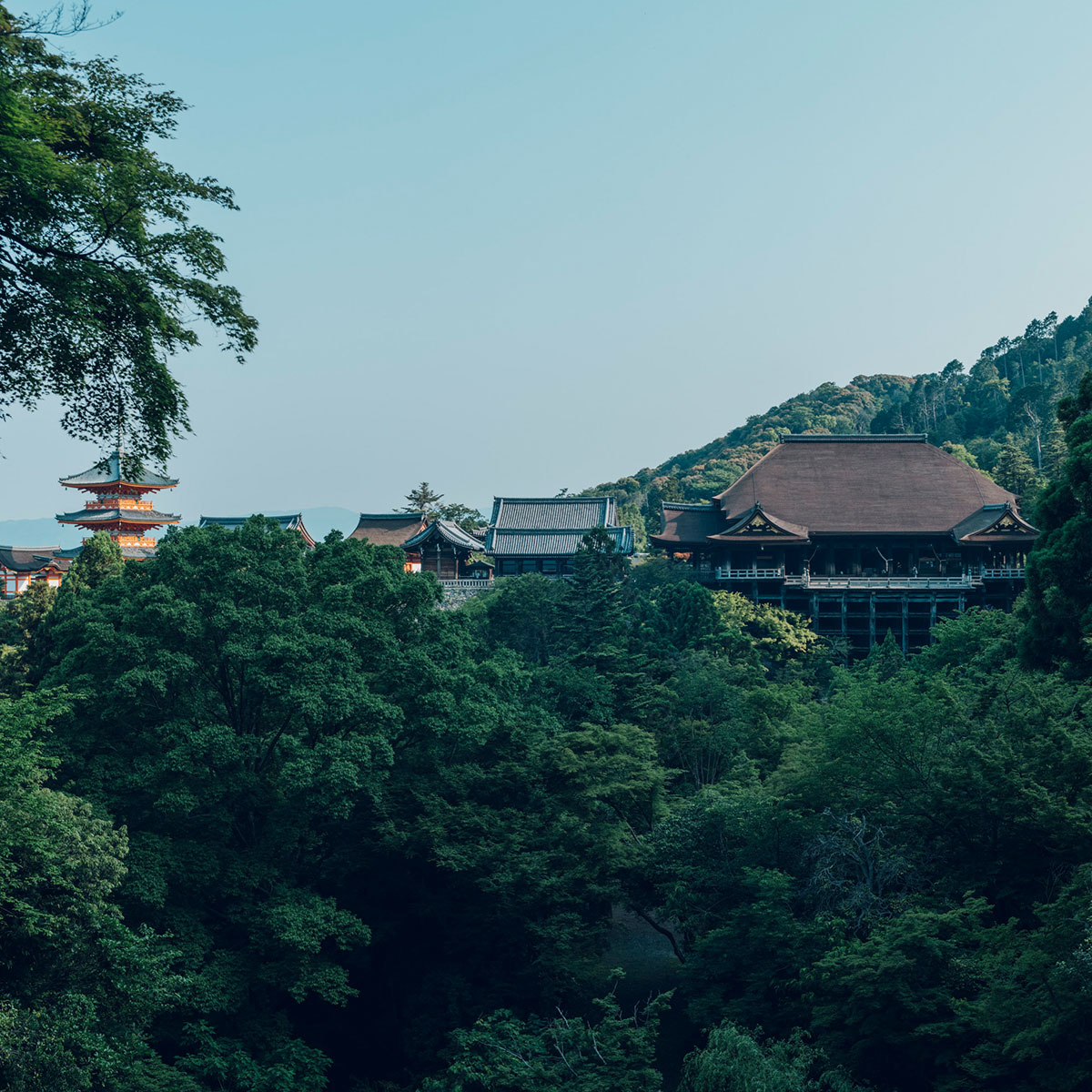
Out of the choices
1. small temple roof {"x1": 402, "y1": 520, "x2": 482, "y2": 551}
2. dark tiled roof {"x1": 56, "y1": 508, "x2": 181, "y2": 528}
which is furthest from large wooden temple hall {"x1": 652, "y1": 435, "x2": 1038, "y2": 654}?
dark tiled roof {"x1": 56, "y1": 508, "x2": 181, "y2": 528}

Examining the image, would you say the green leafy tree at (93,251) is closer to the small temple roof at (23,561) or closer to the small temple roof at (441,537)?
the small temple roof at (441,537)

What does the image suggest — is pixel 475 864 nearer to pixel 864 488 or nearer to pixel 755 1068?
pixel 755 1068

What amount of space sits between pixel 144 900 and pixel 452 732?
5.56 meters

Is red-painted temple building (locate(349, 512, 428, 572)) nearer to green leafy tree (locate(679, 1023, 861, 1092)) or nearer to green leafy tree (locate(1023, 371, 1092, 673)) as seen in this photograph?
green leafy tree (locate(1023, 371, 1092, 673))

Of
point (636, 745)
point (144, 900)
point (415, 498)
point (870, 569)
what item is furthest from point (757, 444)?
point (144, 900)

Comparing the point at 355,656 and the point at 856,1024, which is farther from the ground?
the point at 355,656

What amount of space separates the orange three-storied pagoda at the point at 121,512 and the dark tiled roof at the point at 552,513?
53.6 ft

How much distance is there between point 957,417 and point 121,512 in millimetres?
57322

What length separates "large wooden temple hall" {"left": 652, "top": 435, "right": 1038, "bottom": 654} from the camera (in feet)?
124

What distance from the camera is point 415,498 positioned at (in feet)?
211

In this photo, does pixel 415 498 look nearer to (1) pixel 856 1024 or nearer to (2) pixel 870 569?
(2) pixel 870 569

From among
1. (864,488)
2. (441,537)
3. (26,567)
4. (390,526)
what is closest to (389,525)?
(390,526)

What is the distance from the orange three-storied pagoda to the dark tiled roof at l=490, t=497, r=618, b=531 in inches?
643

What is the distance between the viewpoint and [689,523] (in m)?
42.4
